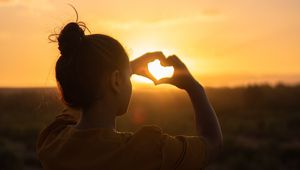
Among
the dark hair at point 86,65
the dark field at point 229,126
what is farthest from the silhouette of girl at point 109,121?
the dark field at point 229,126

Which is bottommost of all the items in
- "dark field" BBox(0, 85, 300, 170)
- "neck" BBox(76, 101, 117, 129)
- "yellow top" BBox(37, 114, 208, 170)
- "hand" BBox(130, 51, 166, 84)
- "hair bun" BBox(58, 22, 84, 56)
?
"dark field" BBox(0, 85, 300, 170)

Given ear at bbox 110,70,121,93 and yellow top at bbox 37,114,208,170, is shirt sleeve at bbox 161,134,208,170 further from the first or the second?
ear at bbox 110,70,121,93

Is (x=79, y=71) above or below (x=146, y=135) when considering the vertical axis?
above

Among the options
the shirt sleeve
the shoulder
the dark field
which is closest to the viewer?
the shirt sleeve

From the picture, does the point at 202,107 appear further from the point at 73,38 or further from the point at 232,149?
the point at 232,149

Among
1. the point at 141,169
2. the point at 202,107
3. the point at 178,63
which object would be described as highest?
the point at 178,63

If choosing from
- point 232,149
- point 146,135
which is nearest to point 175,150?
point 146,135

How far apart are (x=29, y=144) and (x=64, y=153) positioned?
1700 centimetres

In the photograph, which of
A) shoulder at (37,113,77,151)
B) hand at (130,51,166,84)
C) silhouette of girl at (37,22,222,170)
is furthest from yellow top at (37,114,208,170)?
hand at (130,51,166,84)

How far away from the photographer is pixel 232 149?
701 inches

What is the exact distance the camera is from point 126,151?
2.18 meters

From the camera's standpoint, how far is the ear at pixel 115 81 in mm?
2254

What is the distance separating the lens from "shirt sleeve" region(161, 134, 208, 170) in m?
2.14

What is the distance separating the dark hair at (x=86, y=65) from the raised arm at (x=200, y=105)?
168mm
